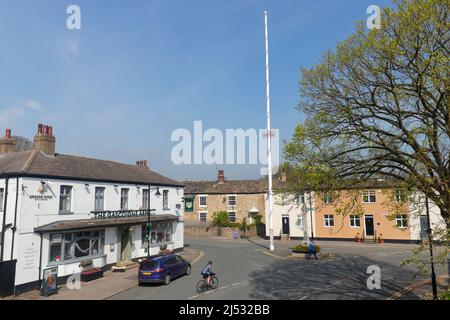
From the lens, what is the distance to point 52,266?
19.1 metres

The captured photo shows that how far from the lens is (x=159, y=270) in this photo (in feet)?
62.8

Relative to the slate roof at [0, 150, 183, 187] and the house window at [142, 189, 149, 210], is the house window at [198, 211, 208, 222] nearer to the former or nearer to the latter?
the slate roof at [0, 150, 183, 187]

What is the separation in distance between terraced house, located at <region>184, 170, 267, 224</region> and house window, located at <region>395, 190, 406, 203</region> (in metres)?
35.6

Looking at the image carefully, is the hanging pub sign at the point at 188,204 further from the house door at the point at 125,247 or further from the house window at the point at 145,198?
the house door at the point at 125,247

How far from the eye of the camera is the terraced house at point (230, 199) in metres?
50.2

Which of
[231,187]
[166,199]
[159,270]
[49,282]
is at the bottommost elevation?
[49,282]

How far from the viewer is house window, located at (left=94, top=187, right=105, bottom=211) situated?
2328 cm

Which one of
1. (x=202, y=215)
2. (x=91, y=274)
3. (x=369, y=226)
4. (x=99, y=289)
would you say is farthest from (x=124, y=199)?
(x=369, y=226)

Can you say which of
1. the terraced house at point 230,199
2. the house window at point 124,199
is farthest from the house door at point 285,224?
the house window at point 124,199

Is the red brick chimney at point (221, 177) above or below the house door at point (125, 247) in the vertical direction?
above

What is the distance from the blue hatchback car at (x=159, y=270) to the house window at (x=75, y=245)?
437 centimetres

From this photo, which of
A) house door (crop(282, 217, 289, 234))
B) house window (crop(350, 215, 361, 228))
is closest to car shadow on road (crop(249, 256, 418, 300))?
house window (crop(350, 215, 361, 228))

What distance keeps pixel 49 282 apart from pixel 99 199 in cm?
710

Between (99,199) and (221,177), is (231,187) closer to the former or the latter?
(221,177)
